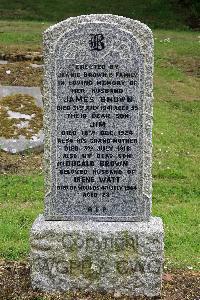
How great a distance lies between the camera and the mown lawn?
7.80 meters

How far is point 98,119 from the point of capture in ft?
→ 19.8

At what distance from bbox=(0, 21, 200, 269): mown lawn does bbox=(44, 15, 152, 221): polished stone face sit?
1.22 meters

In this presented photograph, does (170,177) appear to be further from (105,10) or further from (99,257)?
(105,10)

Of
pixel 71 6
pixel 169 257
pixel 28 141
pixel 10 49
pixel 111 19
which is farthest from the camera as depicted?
pixel 71 6

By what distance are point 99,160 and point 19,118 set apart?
6.61 m

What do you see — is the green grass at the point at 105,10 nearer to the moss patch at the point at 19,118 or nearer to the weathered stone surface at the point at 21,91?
the weathered stone surface at the point at 21,91

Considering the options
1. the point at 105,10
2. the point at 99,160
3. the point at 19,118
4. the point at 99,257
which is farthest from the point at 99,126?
the point at 105,10

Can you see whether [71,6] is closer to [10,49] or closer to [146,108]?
[10,49]

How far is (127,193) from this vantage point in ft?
20.2

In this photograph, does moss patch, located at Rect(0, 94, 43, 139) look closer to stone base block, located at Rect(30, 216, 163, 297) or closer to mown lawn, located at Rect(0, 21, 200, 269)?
mown lawn, located at Rect(0, 21, 200, 269)

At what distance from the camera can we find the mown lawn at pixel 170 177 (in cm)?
780

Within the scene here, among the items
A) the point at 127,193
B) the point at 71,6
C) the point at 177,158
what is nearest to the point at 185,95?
the point at 177,158

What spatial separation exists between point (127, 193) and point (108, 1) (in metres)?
25.8

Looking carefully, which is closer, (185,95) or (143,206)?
(143,206)
